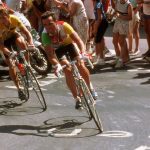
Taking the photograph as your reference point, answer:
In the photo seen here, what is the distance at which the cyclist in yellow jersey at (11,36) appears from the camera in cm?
1023

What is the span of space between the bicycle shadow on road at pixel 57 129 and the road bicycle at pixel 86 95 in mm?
176

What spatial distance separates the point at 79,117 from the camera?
963 cm

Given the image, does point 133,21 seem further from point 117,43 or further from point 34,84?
point 34,84

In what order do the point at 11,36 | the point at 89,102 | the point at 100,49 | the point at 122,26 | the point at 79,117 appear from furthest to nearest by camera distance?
1. the point at 100,49
2. the point at 122,26
3. the point at 11,36
4. the point at 79,117
5. the point at 89,102

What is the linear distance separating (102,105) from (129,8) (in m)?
3.49

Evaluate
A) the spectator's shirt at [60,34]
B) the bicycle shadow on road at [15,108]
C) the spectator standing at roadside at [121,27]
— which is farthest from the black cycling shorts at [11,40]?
the spectator standing at roadside at [121,27]

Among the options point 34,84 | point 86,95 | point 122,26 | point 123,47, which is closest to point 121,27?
point 122,26

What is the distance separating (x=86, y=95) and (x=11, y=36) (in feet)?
8.38

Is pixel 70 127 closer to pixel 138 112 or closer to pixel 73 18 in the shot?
pixel 138 112

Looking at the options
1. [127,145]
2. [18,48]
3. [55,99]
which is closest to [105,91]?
[55,99]

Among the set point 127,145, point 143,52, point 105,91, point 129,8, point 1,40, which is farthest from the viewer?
point 143,52

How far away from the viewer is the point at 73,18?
13227 mm

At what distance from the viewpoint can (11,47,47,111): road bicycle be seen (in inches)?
406

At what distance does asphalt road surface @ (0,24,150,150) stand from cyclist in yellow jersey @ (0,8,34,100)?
2.02ft
